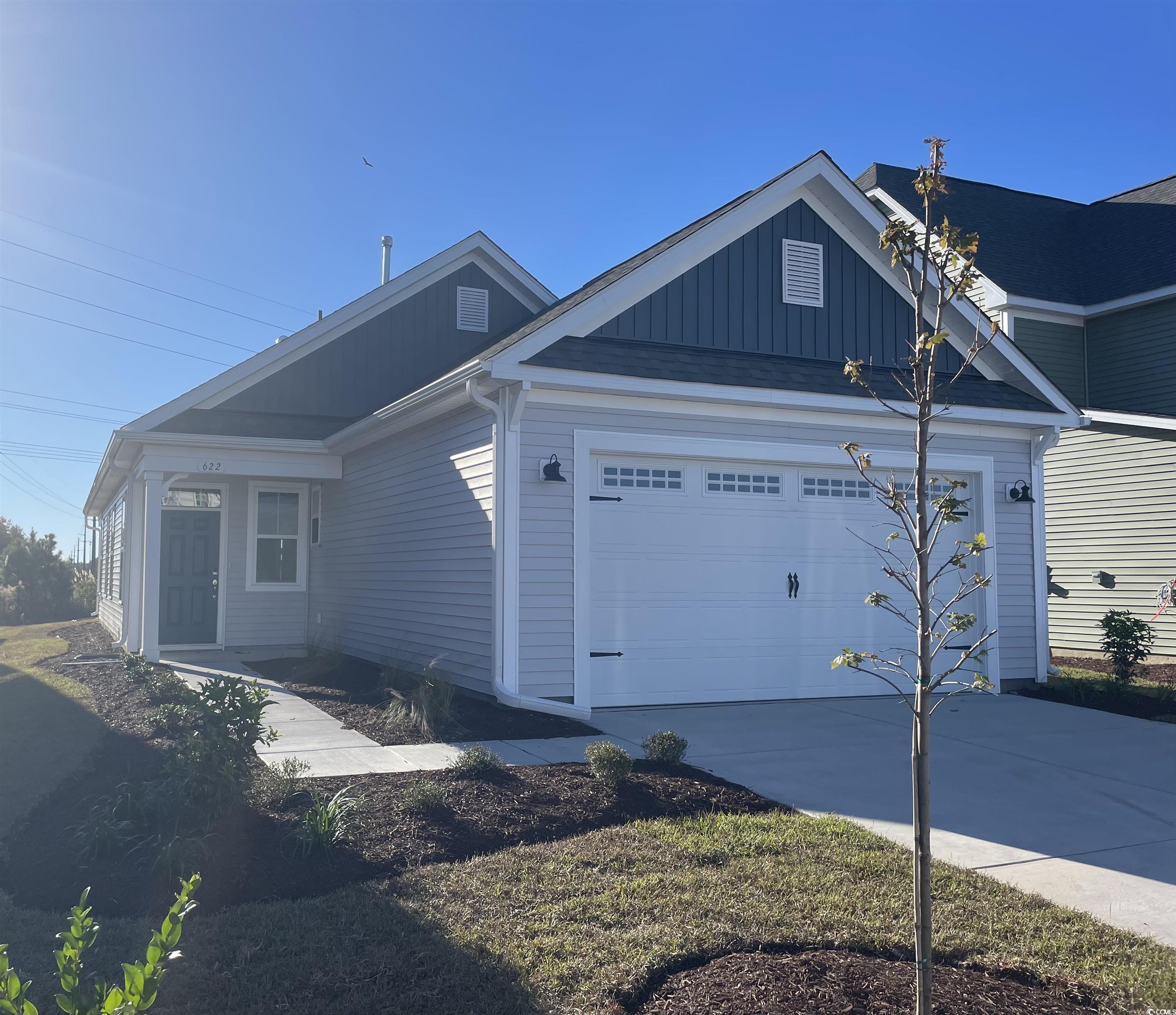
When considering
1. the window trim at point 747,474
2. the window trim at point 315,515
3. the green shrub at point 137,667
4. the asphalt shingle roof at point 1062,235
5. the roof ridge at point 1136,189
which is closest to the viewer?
the window trim at point 747,474

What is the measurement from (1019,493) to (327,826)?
897 cm

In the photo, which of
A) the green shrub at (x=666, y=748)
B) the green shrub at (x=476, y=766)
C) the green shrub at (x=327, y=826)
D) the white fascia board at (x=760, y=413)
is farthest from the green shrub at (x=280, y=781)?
the white fascia board at (x=760, y=413)

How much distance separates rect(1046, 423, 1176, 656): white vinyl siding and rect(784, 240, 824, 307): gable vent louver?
18.3 ft

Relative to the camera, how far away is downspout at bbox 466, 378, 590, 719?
27.8ft

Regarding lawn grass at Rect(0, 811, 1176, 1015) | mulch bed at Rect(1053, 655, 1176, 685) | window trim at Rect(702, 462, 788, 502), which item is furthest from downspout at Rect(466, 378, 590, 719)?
mulch bed at Rect(1053, 655, 1176, 685)

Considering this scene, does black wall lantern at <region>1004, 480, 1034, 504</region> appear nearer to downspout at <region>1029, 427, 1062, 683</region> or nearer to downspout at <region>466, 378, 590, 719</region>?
downspout at <region>1029, 427, 1062, 683</region>

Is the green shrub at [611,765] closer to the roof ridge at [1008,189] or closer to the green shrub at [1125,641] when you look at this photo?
the green shrub at [1125,641]

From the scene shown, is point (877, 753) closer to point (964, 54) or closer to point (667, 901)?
point (667, 901)

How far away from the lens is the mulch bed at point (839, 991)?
3168 millimetres

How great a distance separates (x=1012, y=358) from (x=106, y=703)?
35.2ft

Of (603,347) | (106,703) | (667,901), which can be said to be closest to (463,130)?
(603,347)

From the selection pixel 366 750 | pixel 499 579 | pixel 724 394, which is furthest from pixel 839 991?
pixel 724 394

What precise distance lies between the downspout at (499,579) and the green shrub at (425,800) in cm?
291

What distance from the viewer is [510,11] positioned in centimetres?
1076
